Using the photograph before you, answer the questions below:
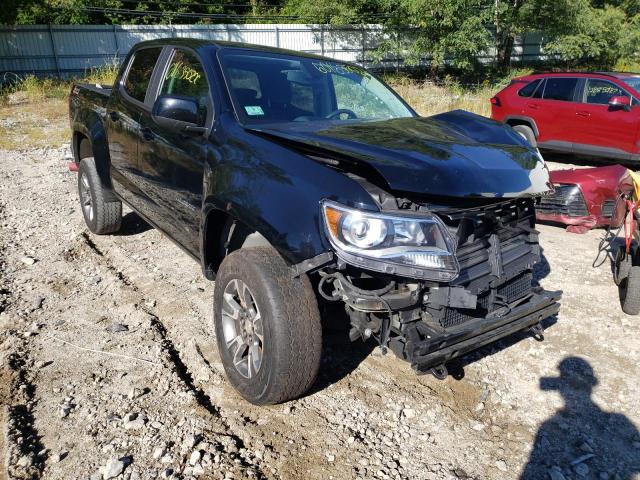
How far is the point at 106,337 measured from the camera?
3.58m

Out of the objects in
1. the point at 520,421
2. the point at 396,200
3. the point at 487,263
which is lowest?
the point at 520,421

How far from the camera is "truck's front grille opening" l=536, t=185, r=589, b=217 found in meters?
5.85

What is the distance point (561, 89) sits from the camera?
997cm

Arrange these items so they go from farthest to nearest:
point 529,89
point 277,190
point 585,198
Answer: point 529,89 → point 585,198 → point 277,190

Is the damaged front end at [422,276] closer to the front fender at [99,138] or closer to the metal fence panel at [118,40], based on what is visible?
the front fender at [99,138]

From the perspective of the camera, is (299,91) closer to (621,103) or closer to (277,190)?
(277,190)

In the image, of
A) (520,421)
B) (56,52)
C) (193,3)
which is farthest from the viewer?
(193,3)

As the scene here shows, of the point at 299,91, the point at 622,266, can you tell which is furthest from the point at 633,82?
the point at 299,91

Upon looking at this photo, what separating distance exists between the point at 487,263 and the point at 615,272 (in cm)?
254

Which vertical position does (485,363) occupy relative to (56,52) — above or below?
below

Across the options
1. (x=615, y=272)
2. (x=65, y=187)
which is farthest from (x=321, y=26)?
(x=615, y=272)

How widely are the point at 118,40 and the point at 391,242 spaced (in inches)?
966

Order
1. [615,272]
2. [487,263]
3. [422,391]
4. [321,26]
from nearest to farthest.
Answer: [487,263] < [422,391] < [615,272] < [321,26]

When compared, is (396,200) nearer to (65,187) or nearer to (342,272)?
(342,272)
